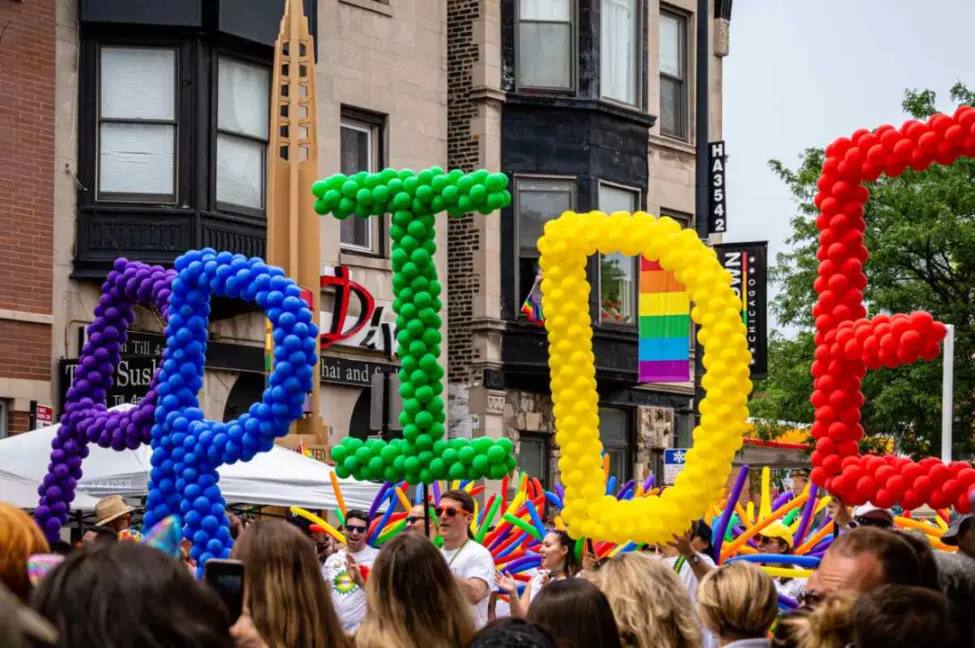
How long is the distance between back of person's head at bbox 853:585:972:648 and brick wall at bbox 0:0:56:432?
15060 millimetres

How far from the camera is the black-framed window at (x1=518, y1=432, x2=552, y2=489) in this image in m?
24.6

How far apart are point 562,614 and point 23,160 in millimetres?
14833

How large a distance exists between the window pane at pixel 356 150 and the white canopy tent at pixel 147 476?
9948mm

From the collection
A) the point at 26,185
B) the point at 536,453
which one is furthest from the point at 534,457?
the point at 26,185

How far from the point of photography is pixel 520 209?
2452 cm

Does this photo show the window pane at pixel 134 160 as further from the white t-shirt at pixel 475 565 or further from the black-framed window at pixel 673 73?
the white t-shirt at pixel 475 565

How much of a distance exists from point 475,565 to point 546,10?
58.0ft

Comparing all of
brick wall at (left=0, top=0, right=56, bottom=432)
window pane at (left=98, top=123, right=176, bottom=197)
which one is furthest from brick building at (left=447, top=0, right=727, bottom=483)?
brick wall at (left=0, top=0, right=56, bottom=432)

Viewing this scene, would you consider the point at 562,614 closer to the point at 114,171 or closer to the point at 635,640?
the point at 635,640

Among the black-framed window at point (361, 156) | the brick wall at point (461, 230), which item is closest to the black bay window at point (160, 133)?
the black-framed window at point (361, 156)

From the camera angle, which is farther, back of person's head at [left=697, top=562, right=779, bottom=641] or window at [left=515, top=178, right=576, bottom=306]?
window at [left=515, top=178, right=576, bottom=306]

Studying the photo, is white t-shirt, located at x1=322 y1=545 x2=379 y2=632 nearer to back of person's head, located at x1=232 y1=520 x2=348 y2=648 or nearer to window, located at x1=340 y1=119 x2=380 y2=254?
back of person's head, located at x1=232 y1=520 x2=348 y2=648

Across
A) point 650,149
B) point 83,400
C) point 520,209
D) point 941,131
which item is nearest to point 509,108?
point 520,209

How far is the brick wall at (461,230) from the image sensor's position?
23922 millimetres
